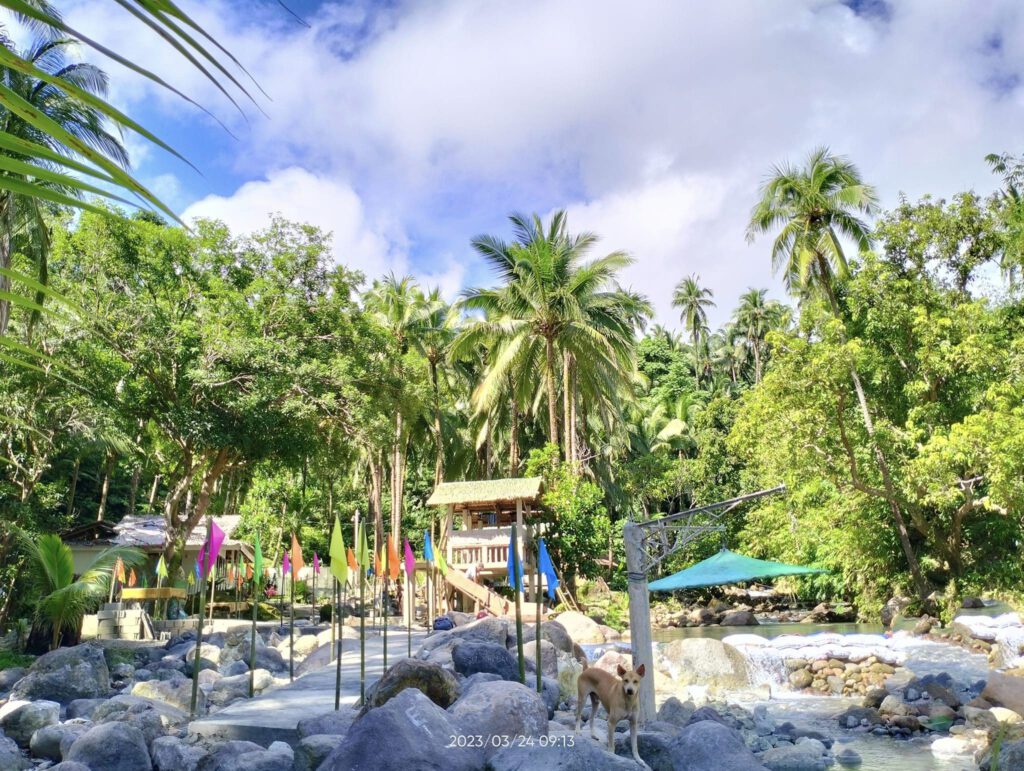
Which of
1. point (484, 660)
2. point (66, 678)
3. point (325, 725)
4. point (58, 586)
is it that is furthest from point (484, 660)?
point (58, 586)

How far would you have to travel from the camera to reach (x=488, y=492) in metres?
25.5

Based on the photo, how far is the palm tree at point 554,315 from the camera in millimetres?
28297

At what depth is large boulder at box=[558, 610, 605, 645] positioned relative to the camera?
21.5 meters

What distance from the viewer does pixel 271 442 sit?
20.2 m

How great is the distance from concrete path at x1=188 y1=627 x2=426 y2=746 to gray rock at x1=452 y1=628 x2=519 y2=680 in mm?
1651

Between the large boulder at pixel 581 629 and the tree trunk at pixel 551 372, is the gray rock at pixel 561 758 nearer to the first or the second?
the large boulder at pixel 581 629

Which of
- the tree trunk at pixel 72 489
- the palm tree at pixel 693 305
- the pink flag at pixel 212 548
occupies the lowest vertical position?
the pink flag at pixel 212 548

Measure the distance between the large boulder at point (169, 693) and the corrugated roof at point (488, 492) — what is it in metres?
12.8

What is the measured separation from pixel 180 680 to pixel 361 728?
849 centimetres

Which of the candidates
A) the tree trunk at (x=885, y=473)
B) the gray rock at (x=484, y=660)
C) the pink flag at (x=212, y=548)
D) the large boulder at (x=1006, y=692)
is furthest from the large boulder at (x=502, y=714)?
the tree trunk at (x=885, y=473)

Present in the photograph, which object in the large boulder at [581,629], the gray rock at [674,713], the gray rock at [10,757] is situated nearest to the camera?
the gray rock at [10,757]

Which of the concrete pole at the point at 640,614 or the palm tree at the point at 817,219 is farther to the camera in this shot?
the palm tree at the point at 817,219

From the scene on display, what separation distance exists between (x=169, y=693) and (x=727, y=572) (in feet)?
33.5

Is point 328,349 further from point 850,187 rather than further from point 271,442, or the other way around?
point 850,187
